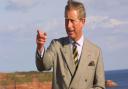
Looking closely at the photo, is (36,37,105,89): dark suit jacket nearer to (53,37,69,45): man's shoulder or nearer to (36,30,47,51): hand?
(53,37,69,45): man's shoulder

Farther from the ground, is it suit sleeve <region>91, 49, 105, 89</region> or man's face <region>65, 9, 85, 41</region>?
man's face <region>65, 9, 85, 41</region>

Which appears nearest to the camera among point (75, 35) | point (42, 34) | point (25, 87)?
point (42, 34)

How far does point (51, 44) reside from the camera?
24.3 feet

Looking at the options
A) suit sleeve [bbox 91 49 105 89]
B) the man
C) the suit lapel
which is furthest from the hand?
suit sleeve [bbox 91 49 105 89]

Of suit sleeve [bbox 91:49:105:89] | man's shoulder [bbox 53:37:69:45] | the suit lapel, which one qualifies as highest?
man's shoulder [bbox 53:37:69:45]

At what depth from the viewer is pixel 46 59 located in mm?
7055

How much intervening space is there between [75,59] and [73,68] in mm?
120

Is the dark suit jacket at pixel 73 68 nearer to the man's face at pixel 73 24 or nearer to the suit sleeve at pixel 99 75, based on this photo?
the suit sleeve at pixel 99 75

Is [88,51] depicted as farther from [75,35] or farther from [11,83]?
[11,83]

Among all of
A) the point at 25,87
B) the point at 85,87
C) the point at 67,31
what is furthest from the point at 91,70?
the point at 25,87

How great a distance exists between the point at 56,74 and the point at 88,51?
1.72ft

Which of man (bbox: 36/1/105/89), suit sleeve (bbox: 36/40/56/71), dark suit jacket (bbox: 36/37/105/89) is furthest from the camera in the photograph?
dark suit jacket (bbox: 36/37/105/89)

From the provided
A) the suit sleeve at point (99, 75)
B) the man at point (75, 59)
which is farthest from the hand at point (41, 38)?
the suit sleeve at point (99, 75)

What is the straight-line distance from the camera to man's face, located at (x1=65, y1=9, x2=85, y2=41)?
7.09 m
